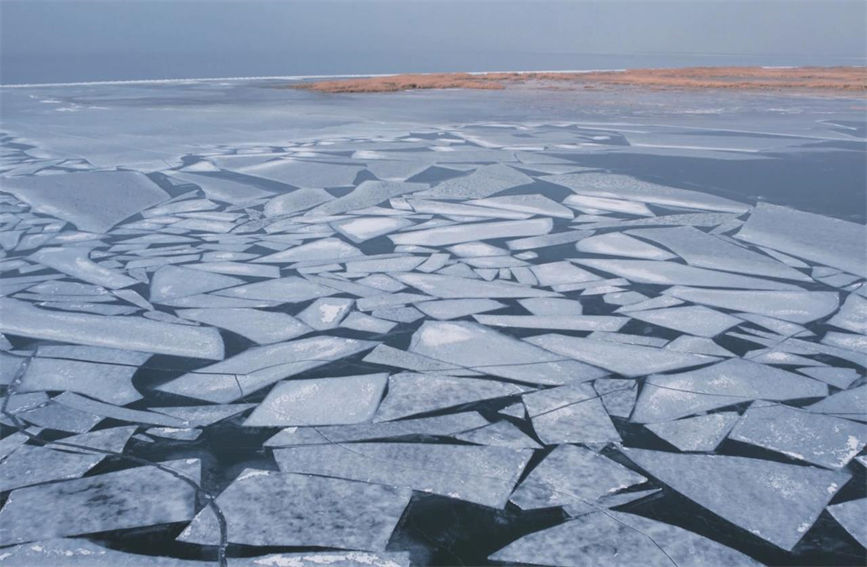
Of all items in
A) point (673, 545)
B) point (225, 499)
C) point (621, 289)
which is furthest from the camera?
point (621, 289)

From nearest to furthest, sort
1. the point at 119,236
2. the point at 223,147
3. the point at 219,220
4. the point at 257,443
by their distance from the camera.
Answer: the point at 257,443, the point at 119,236, the point at 219,220, the point at 223,147

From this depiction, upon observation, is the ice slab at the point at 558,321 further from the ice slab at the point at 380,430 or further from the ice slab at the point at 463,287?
the ice slab at the point at 380,430

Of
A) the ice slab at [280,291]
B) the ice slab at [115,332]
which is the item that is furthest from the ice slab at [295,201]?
the ice slab at [115,332]

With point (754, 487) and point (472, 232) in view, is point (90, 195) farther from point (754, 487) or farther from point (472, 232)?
point (754, 487)

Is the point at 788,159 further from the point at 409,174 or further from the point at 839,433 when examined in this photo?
the point at 839,433

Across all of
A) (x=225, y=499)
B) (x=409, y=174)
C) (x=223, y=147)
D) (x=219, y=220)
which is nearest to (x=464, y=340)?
(x=225, y=499)

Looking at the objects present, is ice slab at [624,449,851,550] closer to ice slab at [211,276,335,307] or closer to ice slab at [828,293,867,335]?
ice slab at [828,293,867,335]

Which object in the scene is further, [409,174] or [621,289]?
[409,174]
